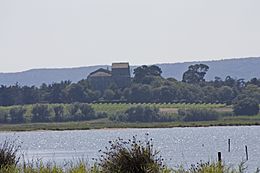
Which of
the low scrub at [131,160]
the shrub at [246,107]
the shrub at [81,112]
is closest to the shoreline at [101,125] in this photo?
the shrub at [81,112]

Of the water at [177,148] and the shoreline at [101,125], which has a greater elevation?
the shoreline at [101,125]

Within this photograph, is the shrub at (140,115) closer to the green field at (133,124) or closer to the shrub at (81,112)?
the green field at (133,124)

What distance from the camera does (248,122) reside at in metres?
175

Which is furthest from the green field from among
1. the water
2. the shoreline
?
the water

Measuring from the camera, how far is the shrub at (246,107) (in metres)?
185

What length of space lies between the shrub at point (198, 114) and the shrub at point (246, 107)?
4.69m

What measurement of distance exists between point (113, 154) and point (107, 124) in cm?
16348

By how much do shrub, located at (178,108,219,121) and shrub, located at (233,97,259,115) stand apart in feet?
15.4

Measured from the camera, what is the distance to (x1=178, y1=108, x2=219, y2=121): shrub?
181m

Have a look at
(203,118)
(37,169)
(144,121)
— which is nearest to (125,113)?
(144,121)

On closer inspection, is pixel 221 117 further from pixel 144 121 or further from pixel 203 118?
pixel 144 121

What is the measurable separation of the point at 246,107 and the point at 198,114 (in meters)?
10.2

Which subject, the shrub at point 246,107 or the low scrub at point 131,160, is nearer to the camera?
the low scrub at point 131,160

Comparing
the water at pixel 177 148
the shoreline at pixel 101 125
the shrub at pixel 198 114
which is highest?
the shrub at pixel 198 114
